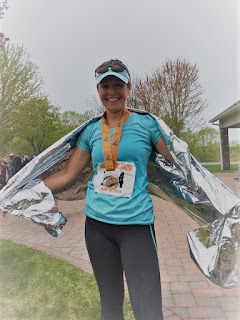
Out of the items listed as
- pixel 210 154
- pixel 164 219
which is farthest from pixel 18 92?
pixel 210 154

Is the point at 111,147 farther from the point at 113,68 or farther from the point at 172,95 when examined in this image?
the point at 172,95

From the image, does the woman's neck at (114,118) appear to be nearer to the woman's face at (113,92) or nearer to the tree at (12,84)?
the woman's face at (113,92)

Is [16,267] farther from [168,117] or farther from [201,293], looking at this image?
[168,117]

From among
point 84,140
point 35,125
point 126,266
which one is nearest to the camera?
point 126,266

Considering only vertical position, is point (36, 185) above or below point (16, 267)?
above

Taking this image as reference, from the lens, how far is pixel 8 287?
3.32 meters

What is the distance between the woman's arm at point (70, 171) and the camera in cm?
193

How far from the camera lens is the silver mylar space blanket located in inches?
64.4

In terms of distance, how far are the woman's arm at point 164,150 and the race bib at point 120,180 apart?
218mm

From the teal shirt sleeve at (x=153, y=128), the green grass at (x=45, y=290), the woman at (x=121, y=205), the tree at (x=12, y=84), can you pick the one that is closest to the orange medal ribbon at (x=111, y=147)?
the woman at (x=121, y=205)

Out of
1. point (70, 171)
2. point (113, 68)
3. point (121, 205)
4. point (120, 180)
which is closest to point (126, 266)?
point (121, 205)

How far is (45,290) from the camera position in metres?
3.19

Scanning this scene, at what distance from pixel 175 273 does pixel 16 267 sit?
6.49 ft

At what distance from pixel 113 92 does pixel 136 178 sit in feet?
1.57
